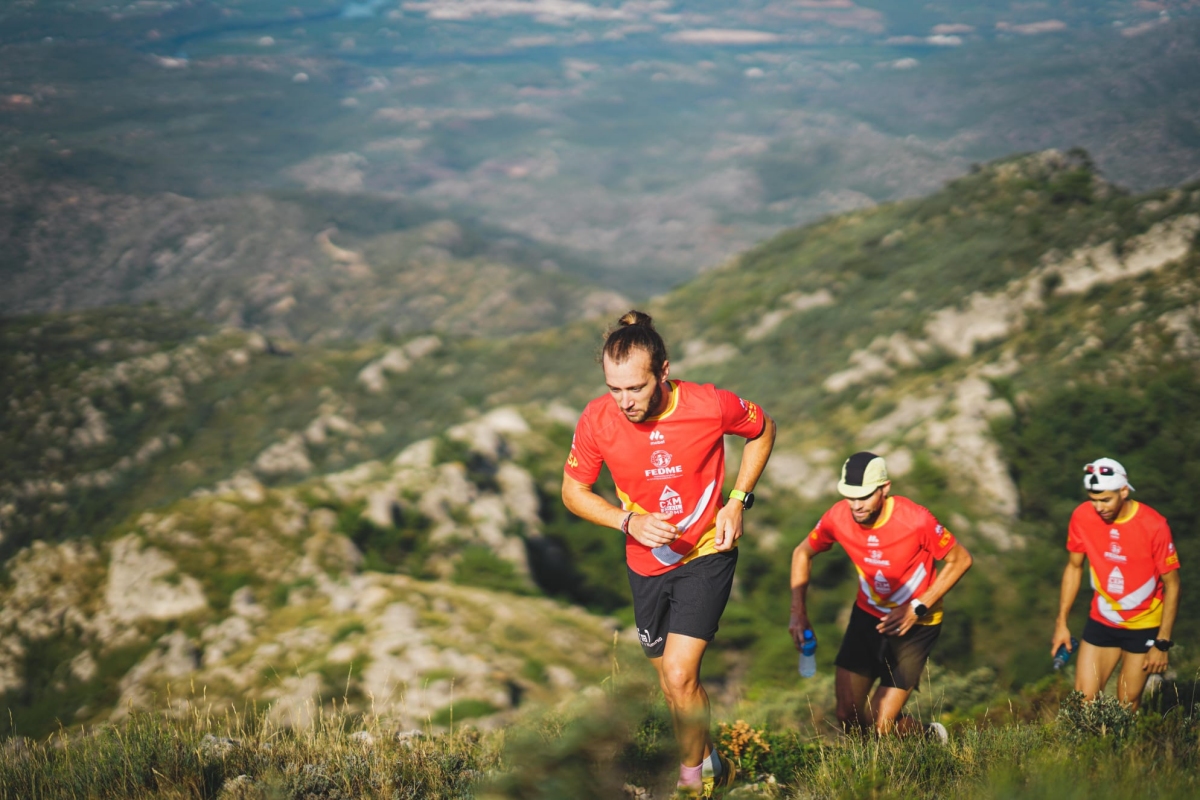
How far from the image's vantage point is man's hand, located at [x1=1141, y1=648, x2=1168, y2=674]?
26.2ft

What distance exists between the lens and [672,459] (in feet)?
19.4

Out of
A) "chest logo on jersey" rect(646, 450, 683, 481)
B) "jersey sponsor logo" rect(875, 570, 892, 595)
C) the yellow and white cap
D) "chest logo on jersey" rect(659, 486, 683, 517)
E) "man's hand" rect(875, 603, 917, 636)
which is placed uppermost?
"chest logo on jersey" rect(646, 450, 683, 481)

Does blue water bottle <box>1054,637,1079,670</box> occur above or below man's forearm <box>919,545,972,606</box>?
below

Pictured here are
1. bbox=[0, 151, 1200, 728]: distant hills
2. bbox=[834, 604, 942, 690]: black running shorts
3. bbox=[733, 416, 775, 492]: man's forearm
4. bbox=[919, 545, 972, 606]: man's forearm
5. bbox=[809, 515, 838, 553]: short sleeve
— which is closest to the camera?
bbox=[733, 416, 775, 492]: man's forearm

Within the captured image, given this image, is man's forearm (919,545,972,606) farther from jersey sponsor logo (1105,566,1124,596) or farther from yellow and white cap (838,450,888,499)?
jersey sponsor logo (1105,566,1124,596)

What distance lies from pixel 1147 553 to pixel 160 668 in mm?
30459

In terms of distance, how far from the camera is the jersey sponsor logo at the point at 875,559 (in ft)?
23.6

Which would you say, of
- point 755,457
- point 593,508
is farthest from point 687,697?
point 755,457

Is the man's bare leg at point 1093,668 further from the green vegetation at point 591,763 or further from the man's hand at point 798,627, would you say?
the man's hand at point 798,627

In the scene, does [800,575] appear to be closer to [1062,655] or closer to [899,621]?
[899,621]

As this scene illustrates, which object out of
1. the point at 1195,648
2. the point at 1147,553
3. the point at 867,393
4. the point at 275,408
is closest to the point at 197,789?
the point at 1147,553

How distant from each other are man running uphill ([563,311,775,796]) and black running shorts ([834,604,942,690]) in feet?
6.37

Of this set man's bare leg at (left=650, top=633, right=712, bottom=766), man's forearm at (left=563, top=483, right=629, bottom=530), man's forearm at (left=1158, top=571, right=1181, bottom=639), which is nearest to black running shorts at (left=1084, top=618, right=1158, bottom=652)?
man's forearm at (left=1158, top=571, right=1181, bottom=639)

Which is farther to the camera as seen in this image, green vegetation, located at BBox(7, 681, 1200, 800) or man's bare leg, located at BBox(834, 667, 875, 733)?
man's bare leg, located at BBox(834, 667, 875, 733)
